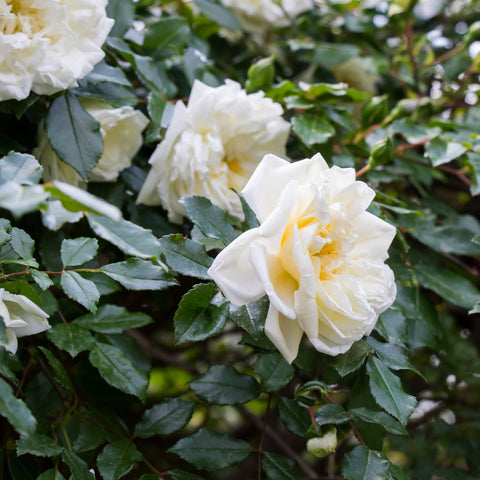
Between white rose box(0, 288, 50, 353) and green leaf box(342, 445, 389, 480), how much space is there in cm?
35

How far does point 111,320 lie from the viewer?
65 cm

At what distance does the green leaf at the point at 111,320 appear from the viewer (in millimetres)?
636

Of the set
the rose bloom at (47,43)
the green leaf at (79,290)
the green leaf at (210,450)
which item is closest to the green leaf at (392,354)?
the green leaf at (210,450)

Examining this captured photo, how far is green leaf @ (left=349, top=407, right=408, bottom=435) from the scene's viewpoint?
0.57 meters

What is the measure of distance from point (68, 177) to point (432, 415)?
0.92 m

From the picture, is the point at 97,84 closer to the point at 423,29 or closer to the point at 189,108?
the point at 189,108

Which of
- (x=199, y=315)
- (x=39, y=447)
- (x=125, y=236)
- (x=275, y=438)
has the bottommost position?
(x=275, y=438)

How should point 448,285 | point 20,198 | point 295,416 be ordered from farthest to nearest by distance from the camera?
point 448,285 → point 295,416 → point 20,198

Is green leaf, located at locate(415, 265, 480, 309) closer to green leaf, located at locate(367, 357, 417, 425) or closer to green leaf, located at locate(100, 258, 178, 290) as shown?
green leaf, located at locate(367, 357, 417, 425)

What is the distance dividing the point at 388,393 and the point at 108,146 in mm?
472

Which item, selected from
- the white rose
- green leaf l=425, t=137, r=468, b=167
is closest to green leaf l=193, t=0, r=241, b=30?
green leaf l=425, t=137, r=468, b=167

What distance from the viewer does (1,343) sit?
0.47 metres

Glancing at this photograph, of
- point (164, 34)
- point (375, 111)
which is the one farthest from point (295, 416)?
point (164, 34)

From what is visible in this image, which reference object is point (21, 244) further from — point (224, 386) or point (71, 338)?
point (224, 386)
